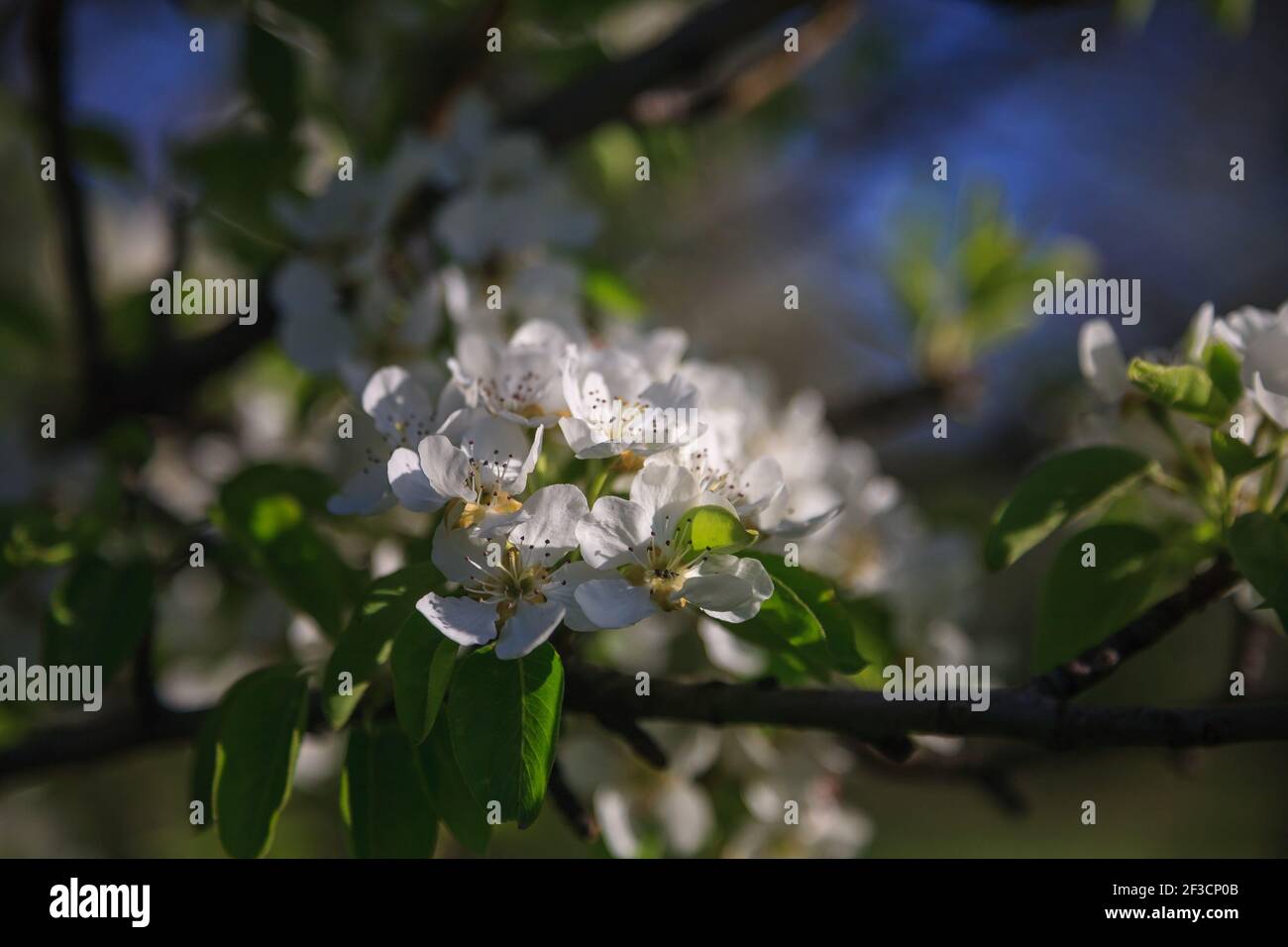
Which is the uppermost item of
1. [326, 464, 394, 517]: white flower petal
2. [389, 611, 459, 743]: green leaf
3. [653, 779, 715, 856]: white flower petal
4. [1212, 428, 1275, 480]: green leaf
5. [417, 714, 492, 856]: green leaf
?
[1212, 428, 1275, 480]: green leaf

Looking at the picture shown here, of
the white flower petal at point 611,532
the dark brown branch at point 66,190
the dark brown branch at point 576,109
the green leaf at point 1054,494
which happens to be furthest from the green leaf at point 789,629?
the dark brown branch at point 66,190

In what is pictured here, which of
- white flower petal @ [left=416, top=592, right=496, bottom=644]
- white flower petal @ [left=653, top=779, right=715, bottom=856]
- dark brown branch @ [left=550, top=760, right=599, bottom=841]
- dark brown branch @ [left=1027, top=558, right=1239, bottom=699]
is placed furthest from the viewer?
white flower petal @ [left=653, top=779, right=715, bottom=856]

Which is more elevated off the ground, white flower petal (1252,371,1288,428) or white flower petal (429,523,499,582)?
white flower petal (1252,371,1288,428)

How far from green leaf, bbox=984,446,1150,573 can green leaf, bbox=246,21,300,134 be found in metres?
1.15

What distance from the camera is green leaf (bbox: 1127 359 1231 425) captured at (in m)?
1.02

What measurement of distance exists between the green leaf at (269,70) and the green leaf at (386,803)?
98cm

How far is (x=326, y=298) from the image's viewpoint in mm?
1496

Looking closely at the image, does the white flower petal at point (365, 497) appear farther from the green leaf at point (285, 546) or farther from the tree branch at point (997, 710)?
the tree branch at point (997, 710)

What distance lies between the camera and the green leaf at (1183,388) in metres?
1.02

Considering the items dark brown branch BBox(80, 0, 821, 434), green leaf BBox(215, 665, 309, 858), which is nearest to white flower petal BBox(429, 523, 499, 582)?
green leaf BBox(215, 665, 309, 858)

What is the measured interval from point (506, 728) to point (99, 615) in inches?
23.8

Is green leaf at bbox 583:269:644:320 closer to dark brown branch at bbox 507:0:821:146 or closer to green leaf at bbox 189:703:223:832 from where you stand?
dark brown branch at bbox 507:0:821:146

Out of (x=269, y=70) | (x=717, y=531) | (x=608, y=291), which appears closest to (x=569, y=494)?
(x=717, y=531)
